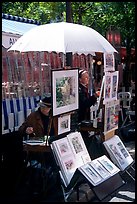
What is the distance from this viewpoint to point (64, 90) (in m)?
5.55

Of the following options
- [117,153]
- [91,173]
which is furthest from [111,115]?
[91,173]

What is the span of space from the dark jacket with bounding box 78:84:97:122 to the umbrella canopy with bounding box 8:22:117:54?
1112 mm

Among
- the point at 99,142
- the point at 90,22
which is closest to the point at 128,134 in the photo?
the point at 99,142

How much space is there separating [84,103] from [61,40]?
5.09 ft

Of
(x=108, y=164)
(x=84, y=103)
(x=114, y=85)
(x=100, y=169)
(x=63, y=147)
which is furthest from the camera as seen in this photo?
(x=84, y=103)

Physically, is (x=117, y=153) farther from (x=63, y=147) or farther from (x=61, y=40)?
(x=61, y=40)

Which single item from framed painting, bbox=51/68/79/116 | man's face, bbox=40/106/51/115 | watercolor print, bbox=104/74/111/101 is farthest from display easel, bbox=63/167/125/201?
watercolor print, bbox=104/74/111/101

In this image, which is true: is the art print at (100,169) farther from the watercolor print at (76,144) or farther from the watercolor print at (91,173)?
the watercolor print at (76,144)

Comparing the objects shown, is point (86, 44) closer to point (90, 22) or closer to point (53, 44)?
point (53, 44)

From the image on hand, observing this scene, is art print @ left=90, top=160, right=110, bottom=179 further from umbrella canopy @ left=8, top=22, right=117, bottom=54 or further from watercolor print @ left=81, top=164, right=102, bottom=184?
umbrella canopy @ left=8, top=22, right=117, bottom=54

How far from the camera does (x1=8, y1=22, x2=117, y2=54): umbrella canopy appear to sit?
575 cm

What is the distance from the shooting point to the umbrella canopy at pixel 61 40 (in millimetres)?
5754

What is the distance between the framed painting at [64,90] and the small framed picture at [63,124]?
0.39 feet

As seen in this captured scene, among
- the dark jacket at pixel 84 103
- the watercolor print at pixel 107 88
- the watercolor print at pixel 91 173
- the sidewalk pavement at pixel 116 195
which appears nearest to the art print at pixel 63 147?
the watercolor print at pixel 91 173
